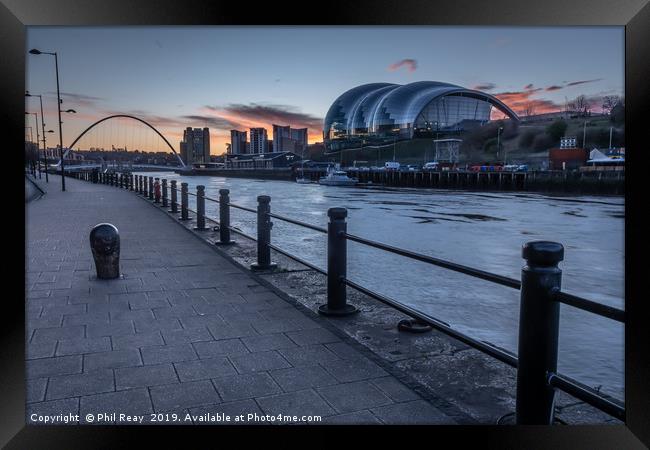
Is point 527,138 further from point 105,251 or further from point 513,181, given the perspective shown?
point 105,251

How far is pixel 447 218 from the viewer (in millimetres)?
27797

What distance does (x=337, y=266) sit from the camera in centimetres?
524

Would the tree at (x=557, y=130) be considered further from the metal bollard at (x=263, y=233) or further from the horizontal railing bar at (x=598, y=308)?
the horizontal railing bar at (x=598, y=308)

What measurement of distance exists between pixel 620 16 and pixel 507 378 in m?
2.49

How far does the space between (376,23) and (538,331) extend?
2.05 meters

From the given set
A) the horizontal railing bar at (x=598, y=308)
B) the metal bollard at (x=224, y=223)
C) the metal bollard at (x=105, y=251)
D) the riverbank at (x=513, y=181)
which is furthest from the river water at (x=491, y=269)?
the riverbank at (x=513, y=181)

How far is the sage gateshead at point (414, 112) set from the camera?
12450 cm

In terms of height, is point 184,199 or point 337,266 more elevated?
point 184,199

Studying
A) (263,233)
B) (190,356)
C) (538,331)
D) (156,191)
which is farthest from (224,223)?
(156,191)

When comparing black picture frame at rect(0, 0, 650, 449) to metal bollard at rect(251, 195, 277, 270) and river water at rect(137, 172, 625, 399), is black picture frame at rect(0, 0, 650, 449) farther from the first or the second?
metal bollard at rect(251, 195, 277, 270)

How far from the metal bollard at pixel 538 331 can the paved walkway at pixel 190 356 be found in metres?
0.53

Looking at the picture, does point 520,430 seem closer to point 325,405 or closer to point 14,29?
point 325,405

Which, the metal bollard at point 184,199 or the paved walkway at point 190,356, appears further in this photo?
the metal bollard at point 184,199

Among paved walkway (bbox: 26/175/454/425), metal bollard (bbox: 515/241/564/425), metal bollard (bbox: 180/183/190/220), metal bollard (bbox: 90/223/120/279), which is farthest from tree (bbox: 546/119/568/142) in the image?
metal bollard (bbox: 515/241/564/425)
